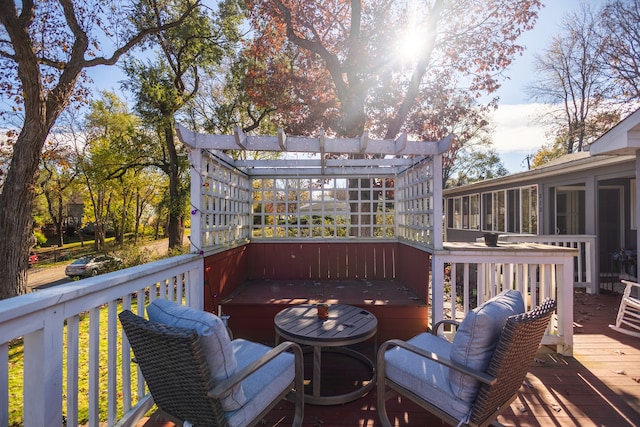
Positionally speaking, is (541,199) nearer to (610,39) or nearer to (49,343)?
(49,343)

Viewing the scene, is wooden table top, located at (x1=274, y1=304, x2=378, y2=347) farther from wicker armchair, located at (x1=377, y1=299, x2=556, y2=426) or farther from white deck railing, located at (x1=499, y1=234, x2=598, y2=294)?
white deck railing, located at (x1=499, y1=234, x2=598, y2=294)

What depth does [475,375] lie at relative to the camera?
1591mm

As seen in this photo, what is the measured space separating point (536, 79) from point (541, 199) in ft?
39.7

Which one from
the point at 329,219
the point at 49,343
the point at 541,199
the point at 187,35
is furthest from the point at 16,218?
the point at 541,199

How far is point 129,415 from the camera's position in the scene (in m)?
2.04

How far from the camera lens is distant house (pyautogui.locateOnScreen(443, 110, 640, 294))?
4.95 metres

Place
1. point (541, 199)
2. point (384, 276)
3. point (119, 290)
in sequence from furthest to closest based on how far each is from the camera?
point (541, 199) → point (384, 276) → point (119, 290)

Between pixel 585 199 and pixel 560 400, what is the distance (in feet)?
18.8

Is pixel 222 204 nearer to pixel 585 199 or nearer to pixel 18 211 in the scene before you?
pixel 18 211

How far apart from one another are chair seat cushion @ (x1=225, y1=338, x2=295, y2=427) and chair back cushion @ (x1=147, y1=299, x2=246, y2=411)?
55 mm

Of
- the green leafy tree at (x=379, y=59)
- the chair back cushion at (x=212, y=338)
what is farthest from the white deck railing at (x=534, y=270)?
the green leafy tree at (x=379, y=59)

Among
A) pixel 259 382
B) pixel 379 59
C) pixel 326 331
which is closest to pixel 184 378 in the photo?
pixel 259 382

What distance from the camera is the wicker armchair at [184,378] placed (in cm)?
139

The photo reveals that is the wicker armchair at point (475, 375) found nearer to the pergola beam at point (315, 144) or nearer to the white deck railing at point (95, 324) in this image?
the white deck railing at point (95, 324)
